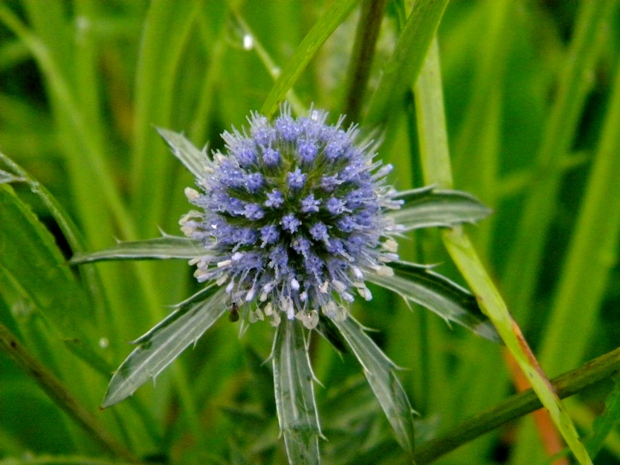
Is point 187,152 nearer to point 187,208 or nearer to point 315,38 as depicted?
point 315,38

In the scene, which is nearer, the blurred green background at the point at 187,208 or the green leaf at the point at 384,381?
the green leaf at the point at 384,381

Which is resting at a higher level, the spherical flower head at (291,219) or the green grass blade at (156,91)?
the green grass blade at (156,91)

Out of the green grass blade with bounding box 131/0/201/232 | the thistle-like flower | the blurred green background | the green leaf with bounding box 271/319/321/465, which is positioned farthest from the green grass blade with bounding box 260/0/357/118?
the green grass blade with bounding box 131/0/201/232

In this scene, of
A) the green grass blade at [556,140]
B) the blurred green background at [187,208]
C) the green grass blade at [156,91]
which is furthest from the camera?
the green grass blade at [556,140]

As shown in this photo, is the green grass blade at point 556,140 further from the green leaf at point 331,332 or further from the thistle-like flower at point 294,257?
the green leaf at point 331,332

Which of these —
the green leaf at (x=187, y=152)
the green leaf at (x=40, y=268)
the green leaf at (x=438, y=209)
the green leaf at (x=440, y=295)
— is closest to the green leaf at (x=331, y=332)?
the green leaf at (x=440, y=295)

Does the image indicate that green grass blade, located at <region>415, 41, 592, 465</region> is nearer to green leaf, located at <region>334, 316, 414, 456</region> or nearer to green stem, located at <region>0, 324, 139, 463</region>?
green leaf, located at <region>334, 316, 414, 456</region>

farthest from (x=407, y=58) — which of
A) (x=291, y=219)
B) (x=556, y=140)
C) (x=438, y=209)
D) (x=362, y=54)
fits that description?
(x=556, y=140)

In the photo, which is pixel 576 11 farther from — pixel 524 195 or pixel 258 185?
pixel 258 185
